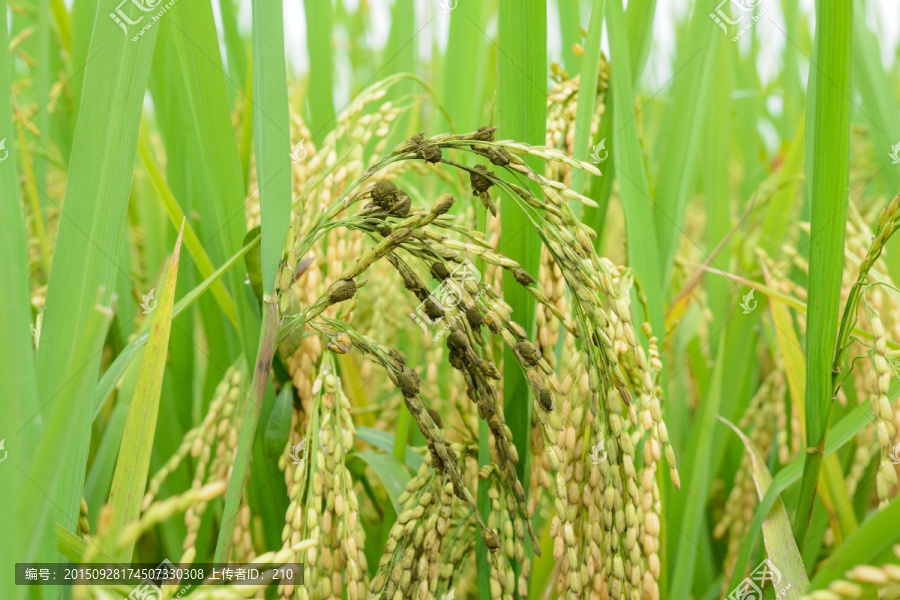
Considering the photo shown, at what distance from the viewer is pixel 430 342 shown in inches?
45.5

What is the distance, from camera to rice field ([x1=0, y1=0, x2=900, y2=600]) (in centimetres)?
74

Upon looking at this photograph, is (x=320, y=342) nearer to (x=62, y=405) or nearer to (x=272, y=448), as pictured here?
(x=272, y=448)

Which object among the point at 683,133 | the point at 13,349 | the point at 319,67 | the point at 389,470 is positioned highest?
the point at 319,67

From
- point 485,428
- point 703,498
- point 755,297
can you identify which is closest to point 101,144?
point 485,428

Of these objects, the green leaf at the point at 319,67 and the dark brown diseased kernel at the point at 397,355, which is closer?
the dark brown diseased kernel at the point at 397,355

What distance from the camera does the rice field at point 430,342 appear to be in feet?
2.44

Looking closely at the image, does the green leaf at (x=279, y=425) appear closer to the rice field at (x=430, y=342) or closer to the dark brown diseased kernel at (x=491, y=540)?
the rice field at (x=430, y=342)

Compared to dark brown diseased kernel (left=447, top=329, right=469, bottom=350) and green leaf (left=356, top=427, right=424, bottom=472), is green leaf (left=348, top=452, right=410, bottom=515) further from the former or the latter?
dark brown diseased kernel (left=447, top=329, right=469, bottom=350)

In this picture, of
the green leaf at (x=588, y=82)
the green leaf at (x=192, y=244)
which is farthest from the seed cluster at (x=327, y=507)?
the green leaf at (x=588, y=82)

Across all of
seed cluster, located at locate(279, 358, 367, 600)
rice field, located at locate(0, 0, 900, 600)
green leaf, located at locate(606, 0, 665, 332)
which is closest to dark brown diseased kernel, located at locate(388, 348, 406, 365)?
rice field, located at locate(0, 0, 900, 600)

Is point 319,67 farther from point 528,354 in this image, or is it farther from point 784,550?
point 784,550

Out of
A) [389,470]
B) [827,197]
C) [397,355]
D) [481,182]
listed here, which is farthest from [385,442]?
[827,197]

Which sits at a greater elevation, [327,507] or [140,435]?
[140,435]

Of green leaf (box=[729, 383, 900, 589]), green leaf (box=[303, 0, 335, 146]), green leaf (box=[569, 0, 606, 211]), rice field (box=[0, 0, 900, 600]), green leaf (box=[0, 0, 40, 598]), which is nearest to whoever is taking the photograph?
green leaf (box=[0, 0, 40, 598])
